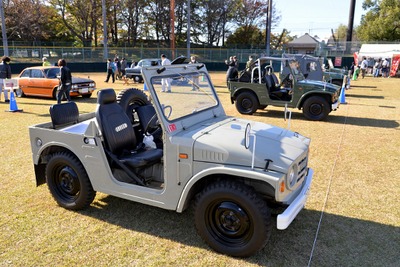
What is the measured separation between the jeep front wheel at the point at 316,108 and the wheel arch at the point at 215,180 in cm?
753

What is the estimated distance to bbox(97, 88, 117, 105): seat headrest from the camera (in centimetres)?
415

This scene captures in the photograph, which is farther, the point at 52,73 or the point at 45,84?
the point at 52,73

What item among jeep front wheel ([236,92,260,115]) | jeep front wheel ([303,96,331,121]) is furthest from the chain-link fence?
jeep front wheel ([303,96,331,121])

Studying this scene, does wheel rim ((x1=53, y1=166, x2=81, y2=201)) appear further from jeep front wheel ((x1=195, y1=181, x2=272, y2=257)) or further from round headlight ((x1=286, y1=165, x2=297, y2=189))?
round headlight ((x1=286, y1=165, x2=297, y2=189))

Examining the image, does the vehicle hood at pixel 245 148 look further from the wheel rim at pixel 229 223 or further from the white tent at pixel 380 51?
the white tent at pixel 380 51

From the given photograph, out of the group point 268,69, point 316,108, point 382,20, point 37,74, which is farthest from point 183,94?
point 382,20

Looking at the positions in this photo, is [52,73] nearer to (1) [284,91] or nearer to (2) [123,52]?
(1) [284,91]

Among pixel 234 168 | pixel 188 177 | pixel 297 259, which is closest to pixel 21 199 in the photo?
pixel 188 177

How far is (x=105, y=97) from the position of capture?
4184 mm

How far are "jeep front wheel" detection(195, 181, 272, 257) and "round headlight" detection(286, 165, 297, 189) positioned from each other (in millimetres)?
310

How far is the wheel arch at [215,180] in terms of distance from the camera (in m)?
3.29

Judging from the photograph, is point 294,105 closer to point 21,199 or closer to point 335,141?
point 335,141

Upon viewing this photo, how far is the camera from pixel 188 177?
11.3ft

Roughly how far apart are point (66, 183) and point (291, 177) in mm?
2812
